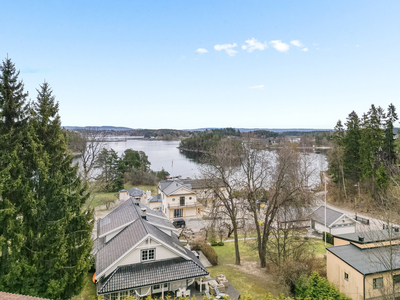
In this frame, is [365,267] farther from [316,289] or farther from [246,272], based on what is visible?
[246,272]

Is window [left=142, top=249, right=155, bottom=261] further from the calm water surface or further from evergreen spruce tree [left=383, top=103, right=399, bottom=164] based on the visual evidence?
evergreen spruce tree [left=383, top=103, right=399, bottom=164]

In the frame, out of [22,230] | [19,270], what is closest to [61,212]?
[22,230]

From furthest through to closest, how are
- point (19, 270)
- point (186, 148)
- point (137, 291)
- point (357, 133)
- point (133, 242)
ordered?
point (186, 148)
point (357, 133)
point (133, 242)
point (137, 291)
point (19, 270)

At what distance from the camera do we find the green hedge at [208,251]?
17.9 meters

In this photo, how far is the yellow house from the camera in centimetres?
1175

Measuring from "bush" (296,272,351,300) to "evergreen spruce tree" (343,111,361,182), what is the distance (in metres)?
26.2

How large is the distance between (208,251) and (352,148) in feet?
88.1

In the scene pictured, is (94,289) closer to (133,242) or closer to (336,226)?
(133,242)

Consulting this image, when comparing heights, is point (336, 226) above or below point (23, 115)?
below

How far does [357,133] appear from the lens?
34438 millimetres

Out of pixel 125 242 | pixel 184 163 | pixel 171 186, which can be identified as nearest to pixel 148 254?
pixel 125 242

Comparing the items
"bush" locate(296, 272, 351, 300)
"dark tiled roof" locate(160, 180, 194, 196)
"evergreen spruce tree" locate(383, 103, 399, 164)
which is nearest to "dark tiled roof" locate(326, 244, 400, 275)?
"bush" locate(296, 272, 351, 300)

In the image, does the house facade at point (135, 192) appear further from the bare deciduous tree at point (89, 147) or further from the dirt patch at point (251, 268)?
the dirt patch at point (251, 268)

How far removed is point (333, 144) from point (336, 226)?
17.2 meters
